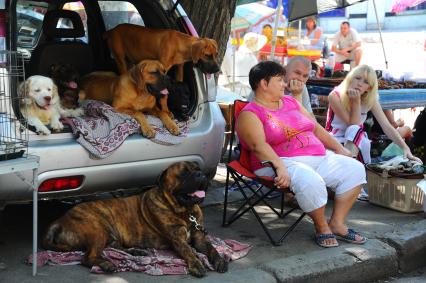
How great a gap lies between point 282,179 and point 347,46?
10.3 meters

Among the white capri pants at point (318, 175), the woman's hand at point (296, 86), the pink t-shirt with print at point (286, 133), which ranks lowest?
the white capri pants at point (318, 175)

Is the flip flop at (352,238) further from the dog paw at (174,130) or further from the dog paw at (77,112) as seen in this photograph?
the dog paw at (77,112)

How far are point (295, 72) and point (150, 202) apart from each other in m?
2.34

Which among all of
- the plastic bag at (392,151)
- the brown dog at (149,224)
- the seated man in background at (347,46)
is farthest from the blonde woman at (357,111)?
the seated man in background at (347,46)

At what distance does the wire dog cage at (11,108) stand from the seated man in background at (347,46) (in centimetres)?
1097

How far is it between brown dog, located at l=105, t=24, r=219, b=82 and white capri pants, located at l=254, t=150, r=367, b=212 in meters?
1.08

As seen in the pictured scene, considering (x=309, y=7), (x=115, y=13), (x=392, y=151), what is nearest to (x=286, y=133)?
(x=115, y=13)

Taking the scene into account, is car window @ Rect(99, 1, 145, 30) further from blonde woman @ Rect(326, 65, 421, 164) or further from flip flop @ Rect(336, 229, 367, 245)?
flip flop @ Rect(336, 229, 367, 245)

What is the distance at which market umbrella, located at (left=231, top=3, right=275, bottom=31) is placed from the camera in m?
18.1

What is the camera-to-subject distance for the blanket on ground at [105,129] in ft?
13.5

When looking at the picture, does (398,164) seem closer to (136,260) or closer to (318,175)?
(318,175)

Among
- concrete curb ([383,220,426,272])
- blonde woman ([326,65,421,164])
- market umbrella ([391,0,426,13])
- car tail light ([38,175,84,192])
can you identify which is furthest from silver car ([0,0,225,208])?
market umbrella ([391,0,426,13])

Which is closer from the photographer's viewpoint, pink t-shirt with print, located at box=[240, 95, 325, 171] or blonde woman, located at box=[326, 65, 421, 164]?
pink t-shirt with print, located at box=[240, 95, 325, 171]

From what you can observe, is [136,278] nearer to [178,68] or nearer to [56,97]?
[56,97]
